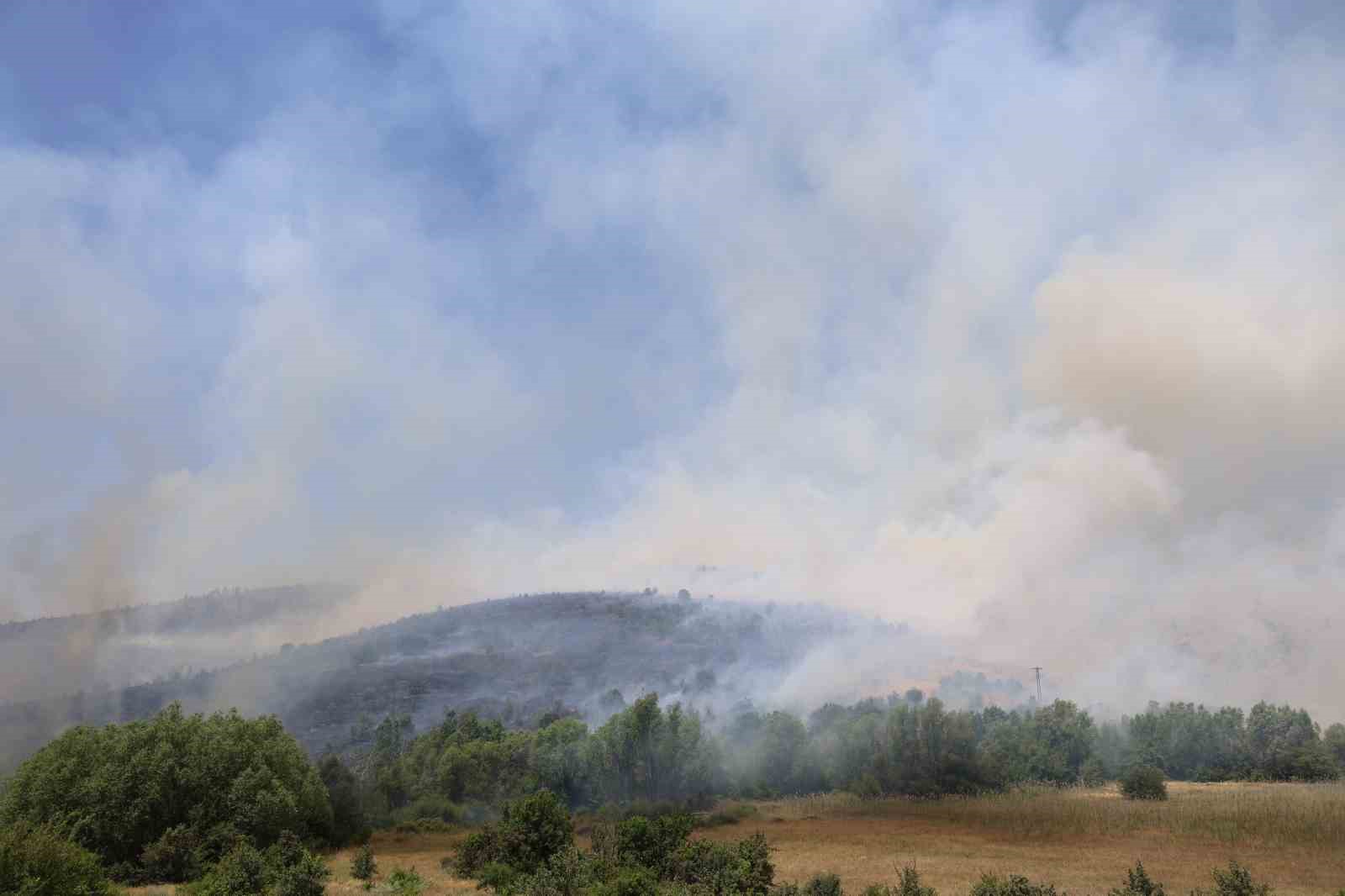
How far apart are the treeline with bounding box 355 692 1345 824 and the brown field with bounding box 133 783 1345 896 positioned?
9.11 metres

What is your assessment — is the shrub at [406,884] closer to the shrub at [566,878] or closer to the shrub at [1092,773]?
the shrub at [566,878]

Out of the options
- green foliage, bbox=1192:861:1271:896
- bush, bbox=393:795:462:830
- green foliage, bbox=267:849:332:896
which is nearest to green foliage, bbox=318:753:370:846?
bush, bbox=393:795:462:830

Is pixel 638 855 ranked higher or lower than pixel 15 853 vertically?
lower

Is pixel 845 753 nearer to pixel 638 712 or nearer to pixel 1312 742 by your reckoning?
pixel 638 712

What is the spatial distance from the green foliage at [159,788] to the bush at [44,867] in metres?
29.9

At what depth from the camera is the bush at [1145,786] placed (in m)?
91.3

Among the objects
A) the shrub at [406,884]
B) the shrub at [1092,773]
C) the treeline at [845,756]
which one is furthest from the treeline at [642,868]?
the shrub at [1092,773]

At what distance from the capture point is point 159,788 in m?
65.6

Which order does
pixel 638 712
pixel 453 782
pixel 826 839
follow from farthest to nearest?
pixel 453 782, pixel 638 712, pixel 826 839

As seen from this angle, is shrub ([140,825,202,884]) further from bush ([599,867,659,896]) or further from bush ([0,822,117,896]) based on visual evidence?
bush ([599,867,659,896])

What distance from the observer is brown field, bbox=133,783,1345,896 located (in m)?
54.8

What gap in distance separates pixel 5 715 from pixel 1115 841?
16558 cm

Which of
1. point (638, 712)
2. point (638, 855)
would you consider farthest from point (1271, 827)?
point (638, 712)

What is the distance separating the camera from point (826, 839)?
7781 cm
